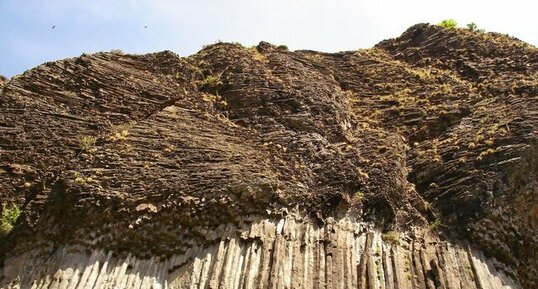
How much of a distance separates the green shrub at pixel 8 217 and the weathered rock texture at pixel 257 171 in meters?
0.17

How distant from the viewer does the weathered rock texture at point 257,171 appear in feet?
44.2

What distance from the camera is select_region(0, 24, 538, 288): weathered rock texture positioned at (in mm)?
13461

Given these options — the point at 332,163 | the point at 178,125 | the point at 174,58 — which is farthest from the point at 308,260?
the point at 174,58

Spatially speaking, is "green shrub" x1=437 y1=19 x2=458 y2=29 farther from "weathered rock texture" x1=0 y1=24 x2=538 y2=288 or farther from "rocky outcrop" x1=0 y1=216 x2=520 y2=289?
"rocky outcrop" x1=0 y1=216 x2=520 y2=289

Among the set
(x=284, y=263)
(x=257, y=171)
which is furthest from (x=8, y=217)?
(x=284, y=263)

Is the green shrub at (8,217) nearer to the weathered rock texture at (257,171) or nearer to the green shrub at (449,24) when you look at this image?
the weathered rock texture at (257,171)

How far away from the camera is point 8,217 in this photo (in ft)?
44.2

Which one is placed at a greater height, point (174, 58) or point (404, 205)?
point (174, 58)

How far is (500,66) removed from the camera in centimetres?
2123

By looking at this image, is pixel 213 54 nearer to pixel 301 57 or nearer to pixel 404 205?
pixel 301 57

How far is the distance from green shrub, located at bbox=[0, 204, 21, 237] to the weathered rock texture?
165 mm

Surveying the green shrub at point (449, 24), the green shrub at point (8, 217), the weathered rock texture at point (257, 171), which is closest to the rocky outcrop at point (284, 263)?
the weathered rock texture at point (257, 171)

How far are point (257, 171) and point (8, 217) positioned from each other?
6.18m

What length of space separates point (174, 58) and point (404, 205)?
912 centimetres
